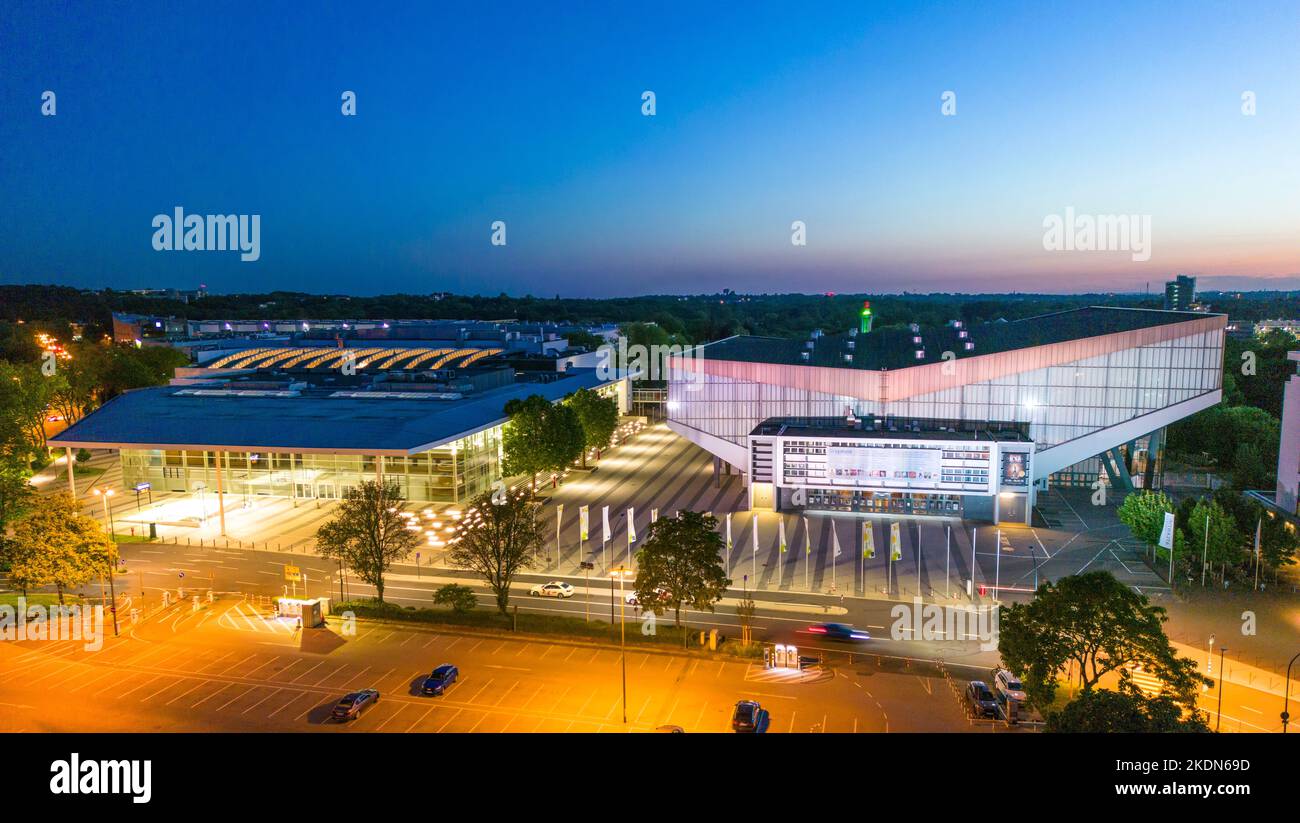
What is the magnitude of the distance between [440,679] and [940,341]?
47.9 metres

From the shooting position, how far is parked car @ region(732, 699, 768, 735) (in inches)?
939

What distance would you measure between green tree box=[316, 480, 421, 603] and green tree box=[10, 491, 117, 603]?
9714 mm

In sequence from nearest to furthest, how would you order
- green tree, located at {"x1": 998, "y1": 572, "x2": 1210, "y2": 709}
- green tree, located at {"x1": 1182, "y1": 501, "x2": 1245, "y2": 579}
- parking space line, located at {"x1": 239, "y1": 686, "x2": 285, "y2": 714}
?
green tree, located at {"x1": 998, "y1": 572, "x2": 1210, "y2": 709} → parking space line, located at {"x1": 239, "y1": 686, "x2": 285, "y2": 714} → green tree, located at {"x1": 1182, "y1": 501, "x2": 1245, "y2": 579}

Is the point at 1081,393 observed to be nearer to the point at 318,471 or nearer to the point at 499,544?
the point at 499,544

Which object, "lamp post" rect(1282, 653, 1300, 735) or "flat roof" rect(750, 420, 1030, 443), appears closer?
"lamp post" rect(1282, 653, 1300, 735)

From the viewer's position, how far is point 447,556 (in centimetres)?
4362

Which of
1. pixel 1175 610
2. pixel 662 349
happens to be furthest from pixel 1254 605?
pixel 662 349

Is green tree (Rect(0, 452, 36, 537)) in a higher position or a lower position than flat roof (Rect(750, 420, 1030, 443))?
lower

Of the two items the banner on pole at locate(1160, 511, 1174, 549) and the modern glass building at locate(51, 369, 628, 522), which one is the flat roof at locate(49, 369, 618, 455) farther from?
the banner on pole at locate(1160, 511, 1174, 549)

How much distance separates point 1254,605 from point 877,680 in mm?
21275

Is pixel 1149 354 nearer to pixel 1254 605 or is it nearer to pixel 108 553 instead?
pixel 1254 605

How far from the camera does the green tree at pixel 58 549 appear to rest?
1353 inches

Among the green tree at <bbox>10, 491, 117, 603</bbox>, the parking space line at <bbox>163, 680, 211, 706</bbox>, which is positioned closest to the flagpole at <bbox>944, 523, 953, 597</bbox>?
the parking space line at <bbox>163, 680, 211, 706</bbox>

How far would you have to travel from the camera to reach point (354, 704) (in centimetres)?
2567
